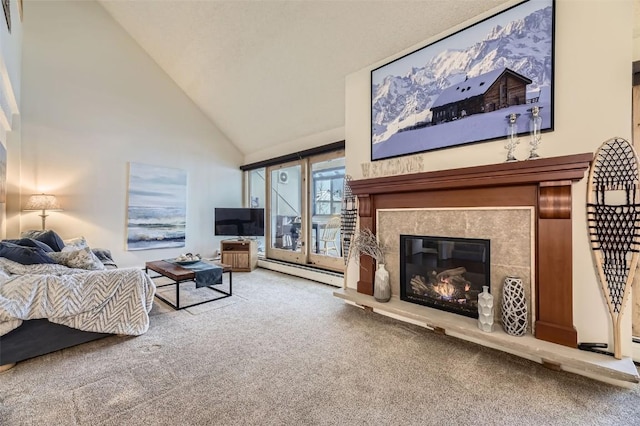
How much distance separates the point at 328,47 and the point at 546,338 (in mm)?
3726

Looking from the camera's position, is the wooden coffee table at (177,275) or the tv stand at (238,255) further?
the tv stand at (238,255)

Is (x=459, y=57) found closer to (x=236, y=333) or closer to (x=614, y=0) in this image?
(x=614, y=0)

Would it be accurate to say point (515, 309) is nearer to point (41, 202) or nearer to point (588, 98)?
point (588, 98)

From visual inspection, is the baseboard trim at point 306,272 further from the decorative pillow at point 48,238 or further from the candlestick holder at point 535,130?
the decorative pillow at point 48,238

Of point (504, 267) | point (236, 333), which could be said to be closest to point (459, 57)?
point (504, 267)

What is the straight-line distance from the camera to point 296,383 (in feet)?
6.00

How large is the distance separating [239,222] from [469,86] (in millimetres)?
4572

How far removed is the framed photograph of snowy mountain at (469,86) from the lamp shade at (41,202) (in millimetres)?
4546

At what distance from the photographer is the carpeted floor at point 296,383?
5.07 feet

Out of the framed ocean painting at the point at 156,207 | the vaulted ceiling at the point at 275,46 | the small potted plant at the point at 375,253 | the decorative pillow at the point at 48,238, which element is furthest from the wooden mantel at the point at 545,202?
the framed ocean painting at the point at 156,207

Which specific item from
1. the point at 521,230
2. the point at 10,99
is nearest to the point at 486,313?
the point at 521,230

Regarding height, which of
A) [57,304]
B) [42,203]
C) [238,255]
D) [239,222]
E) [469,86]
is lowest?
[238,255]

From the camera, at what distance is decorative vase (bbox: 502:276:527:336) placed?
215 centimetres

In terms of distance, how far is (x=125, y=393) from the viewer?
1.72 m
